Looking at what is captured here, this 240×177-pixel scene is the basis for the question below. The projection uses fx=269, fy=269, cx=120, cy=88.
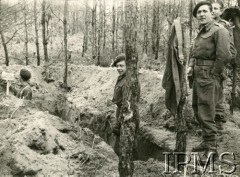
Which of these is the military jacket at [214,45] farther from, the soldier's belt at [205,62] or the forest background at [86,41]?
the forest background at [86,41]

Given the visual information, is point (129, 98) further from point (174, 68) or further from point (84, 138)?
point (84, 138)

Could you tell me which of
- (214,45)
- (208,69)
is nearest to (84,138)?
(208,69)

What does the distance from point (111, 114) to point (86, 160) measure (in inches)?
153

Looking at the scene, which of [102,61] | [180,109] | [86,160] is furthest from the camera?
[102,61]

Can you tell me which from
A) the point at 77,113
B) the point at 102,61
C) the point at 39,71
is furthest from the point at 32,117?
the point at 102,61

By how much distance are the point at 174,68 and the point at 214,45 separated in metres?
0.76

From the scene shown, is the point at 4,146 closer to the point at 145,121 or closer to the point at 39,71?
the point at 145,121

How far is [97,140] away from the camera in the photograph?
17.7ft
